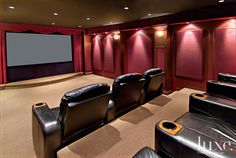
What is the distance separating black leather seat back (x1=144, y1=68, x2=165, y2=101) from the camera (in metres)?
3.12

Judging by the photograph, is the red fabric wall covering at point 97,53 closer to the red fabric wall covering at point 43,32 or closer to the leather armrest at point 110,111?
the red fabric wall covering at point 43,32

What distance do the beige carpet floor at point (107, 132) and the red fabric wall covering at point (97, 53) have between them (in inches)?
173

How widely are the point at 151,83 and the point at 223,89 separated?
1.23 metres

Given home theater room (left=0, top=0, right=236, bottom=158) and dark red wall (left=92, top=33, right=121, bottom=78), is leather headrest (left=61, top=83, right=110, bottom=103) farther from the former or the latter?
dark red wall (left=92, top=33, right=121, bottom=78)

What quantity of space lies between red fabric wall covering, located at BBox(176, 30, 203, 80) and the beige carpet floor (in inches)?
51.2

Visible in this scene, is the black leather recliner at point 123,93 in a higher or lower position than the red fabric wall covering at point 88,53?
lower

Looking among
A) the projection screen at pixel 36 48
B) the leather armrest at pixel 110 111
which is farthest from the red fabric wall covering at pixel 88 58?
the leather armrest at pixel 110 111

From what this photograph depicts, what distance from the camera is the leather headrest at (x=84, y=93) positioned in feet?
5.58

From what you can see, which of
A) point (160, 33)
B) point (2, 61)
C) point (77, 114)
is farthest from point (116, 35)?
point (77, 114)

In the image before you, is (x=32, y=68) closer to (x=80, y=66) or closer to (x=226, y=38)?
(x=80, y=66)

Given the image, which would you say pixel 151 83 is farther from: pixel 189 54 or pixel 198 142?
pixel 189 54

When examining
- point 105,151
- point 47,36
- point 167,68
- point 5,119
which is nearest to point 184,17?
point 167,68

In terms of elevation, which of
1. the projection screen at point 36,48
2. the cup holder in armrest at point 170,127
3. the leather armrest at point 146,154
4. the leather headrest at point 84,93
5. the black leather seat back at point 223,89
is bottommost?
the leather armrest at point 146,154

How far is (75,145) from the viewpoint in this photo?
6.34 feet
